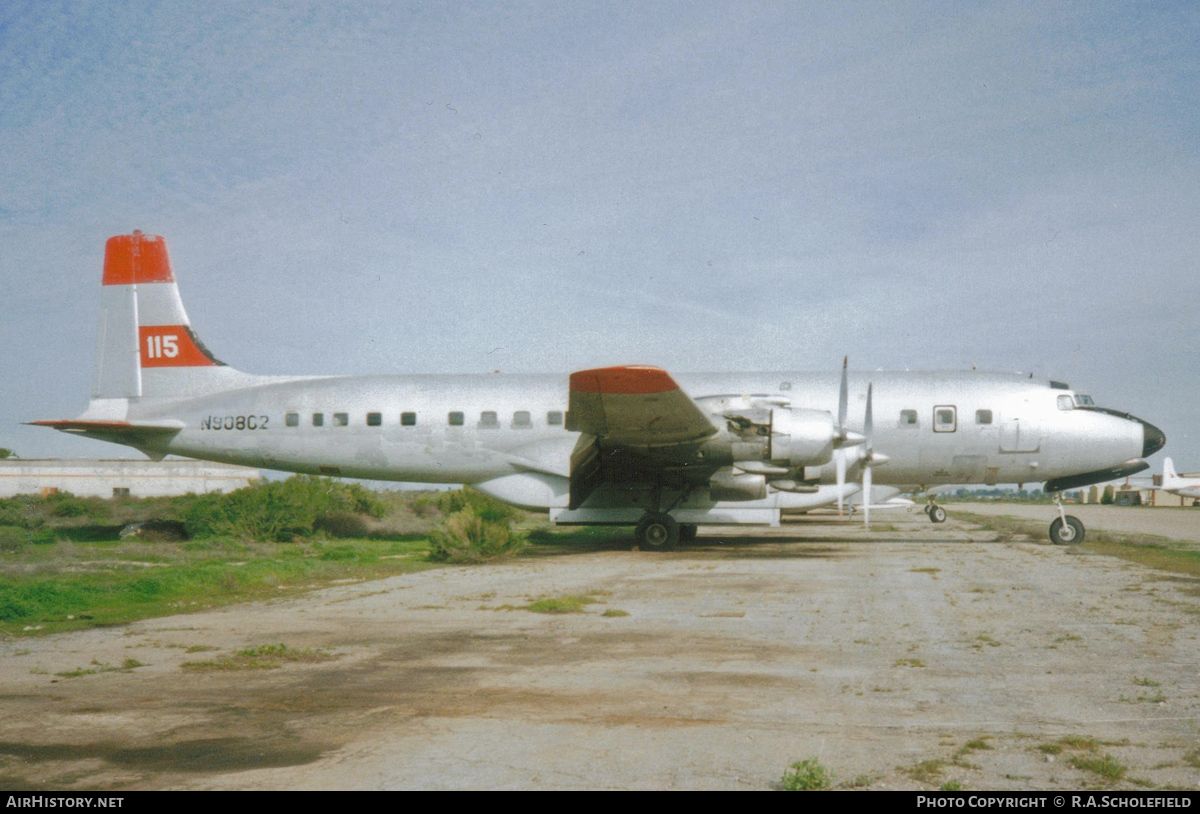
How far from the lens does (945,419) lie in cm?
1705

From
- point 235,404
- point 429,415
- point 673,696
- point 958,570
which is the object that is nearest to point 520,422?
point 429,415

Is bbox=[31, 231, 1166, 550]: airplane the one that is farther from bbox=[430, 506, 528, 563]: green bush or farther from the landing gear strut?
bbox=[430, 506, 528, 563]: green bush

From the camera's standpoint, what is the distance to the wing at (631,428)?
13375mm

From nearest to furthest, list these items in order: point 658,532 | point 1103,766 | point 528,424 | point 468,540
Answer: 1. point 1103,766
2. point 468,540
3. point 658,532
4. point 528,424

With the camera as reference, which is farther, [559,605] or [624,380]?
[624,380]

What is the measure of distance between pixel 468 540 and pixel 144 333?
10.2 metres

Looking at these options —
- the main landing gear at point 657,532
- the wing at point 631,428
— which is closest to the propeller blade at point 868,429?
the wing at point 631,428

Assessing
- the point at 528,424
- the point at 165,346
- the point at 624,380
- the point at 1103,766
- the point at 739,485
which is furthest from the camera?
the point at 165,346

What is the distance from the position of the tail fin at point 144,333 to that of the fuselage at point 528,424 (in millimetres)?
542

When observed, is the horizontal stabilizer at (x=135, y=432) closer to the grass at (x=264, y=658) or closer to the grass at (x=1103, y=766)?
the grass at (x=264, y=658)

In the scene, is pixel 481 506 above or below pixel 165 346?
below

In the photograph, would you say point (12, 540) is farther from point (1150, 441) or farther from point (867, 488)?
point (1150, 441)

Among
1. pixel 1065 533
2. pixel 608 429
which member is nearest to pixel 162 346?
pixel 608 429
